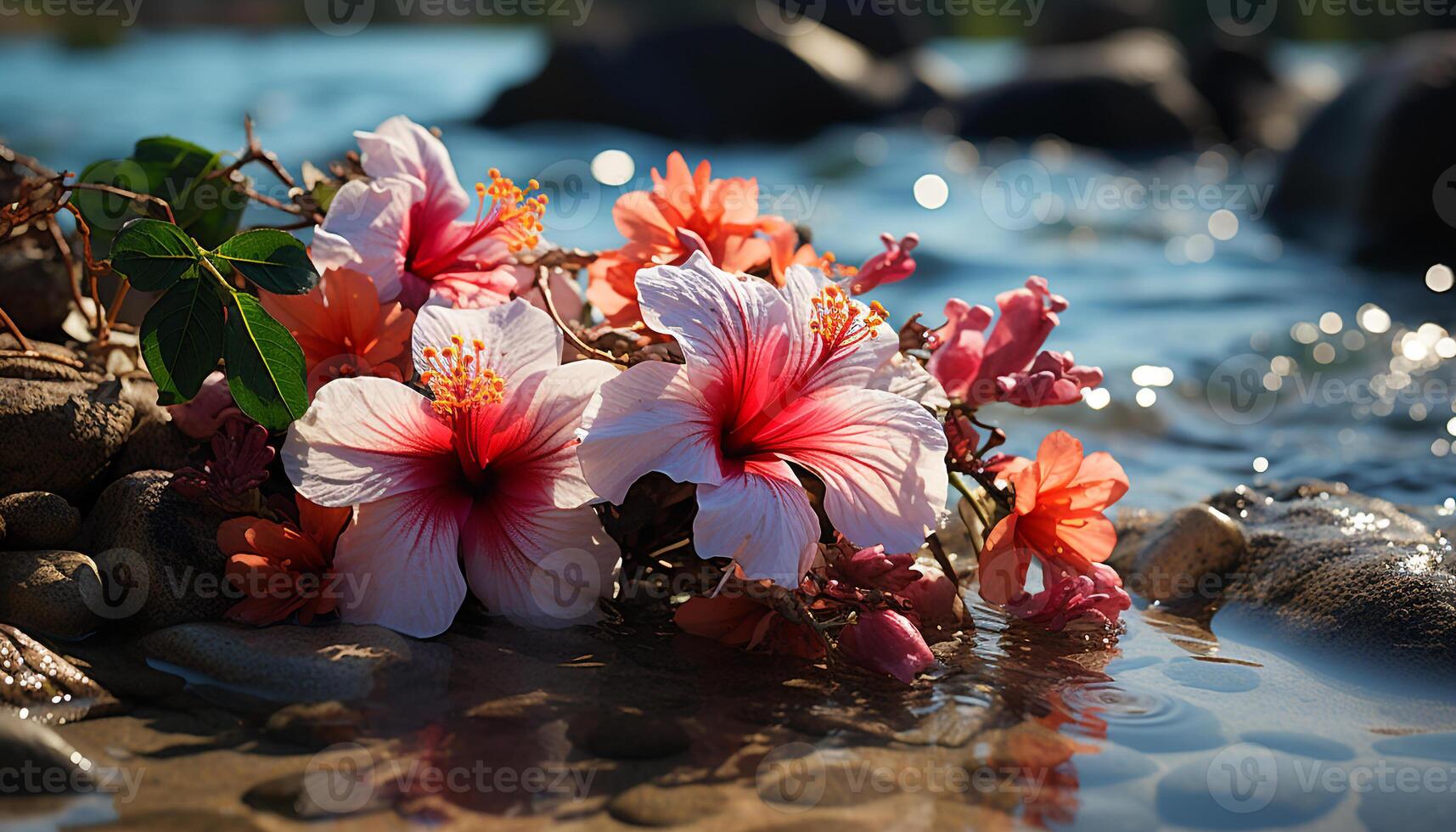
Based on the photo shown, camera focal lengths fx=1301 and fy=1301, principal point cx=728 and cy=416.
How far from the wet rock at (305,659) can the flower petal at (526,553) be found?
140 mm

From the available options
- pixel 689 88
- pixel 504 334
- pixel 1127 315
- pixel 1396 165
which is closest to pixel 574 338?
pixel 504 334

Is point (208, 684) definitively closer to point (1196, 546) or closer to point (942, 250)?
point (1196, 546)

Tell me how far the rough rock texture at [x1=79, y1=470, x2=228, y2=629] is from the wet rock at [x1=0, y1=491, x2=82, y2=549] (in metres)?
0.04

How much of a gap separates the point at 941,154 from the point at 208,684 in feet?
39.5

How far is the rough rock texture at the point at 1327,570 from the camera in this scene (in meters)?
2.55

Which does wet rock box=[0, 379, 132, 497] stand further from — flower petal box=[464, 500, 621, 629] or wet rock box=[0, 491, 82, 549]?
flower petal box=[464, 500, 621, 629]

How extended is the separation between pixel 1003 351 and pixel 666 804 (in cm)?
118

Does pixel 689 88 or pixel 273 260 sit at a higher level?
pixel 689 88

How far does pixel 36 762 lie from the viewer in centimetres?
167

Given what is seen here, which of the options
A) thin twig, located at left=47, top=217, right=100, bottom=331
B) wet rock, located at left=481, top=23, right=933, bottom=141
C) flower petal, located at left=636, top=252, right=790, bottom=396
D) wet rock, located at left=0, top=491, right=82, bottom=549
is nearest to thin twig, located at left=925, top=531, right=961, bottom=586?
flower petal, located at left=636, top=252, right=790, bottom=396

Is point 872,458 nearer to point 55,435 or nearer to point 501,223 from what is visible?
point 501,223

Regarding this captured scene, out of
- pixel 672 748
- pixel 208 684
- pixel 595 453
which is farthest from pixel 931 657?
pixel 208 684

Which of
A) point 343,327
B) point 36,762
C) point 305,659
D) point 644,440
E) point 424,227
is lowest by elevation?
point 36,762

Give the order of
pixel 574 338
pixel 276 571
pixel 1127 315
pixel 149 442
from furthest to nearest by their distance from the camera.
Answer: pixel 1127 315 → pixel 149 442 → pixel 574 338 → pixel 276 571
